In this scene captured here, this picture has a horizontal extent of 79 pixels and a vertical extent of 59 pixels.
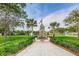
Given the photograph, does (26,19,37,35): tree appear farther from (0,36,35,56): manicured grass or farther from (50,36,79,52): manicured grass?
(50,36,79,52): manicured grass

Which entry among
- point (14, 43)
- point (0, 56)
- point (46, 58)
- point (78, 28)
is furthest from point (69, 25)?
point (0, 56)

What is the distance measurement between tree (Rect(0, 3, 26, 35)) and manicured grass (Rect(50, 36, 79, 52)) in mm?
683

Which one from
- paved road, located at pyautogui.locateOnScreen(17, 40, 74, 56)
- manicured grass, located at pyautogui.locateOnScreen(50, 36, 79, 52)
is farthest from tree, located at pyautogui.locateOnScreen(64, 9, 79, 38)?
paved road, located at pyautogui.locateOnScreen(17, 40, 74, 56)

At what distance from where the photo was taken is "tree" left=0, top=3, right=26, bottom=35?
3.95 meters

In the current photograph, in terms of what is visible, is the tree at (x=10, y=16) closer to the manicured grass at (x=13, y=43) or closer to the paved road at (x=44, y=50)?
the manicured grass at (x=13, y=43)

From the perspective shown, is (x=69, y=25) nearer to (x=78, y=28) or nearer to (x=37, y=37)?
(x=78, y=28)

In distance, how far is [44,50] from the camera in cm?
400

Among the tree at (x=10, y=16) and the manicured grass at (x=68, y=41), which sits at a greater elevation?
the tree at (x=10, y=16)

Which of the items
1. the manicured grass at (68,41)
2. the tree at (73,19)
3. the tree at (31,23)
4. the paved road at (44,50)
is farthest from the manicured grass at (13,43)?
the tree at (73,19)

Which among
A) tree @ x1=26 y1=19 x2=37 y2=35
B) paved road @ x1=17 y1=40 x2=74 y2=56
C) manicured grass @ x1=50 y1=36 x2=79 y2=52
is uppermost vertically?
tree @ x1=26 y1=19 x2=37 y2=35

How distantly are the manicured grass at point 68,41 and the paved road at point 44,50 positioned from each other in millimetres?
92

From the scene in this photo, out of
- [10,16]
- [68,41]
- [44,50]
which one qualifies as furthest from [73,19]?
[10,16]

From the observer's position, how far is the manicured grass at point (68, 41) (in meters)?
3.94

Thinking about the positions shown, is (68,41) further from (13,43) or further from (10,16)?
(10,16)
